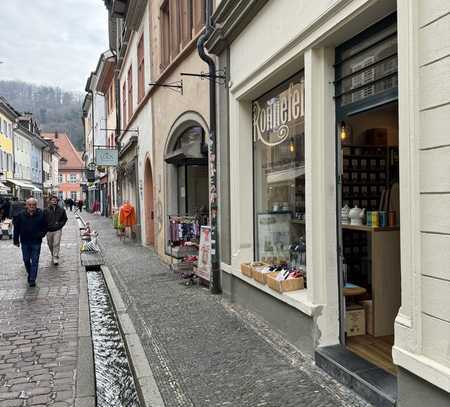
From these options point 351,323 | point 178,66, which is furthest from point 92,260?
point 351,323

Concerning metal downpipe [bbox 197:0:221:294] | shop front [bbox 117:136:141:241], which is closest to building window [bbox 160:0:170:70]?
metal downpipe [bbox 197:0:221:294]

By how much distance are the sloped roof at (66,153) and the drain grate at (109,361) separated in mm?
82804

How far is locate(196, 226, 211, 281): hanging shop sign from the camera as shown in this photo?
27.1 ft

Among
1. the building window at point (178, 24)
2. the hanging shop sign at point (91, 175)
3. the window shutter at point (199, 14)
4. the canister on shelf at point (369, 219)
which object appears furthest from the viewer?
the hanging shop sign at point (91, 175)

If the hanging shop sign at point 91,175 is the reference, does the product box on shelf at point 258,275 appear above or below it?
below

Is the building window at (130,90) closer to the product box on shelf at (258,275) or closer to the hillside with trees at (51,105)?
the product box on shelf at (258,275)

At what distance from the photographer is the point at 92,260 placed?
12680 millimetres

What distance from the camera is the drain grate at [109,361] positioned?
4.25 meters

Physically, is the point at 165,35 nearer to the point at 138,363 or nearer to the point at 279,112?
the point at 279,112

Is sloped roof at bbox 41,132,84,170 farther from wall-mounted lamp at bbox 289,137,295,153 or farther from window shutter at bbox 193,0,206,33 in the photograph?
wall-mounted lamp at bbox 289,137,295,153

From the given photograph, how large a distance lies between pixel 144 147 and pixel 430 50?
1306 cm

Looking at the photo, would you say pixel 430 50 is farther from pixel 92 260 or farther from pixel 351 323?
pixel 92 260

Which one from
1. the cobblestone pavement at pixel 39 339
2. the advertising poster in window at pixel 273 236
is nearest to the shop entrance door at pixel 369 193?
the advertising poster in window at pixel 273 236

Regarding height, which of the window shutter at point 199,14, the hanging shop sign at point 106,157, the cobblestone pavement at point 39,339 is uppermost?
the window shutter at point 199,14
